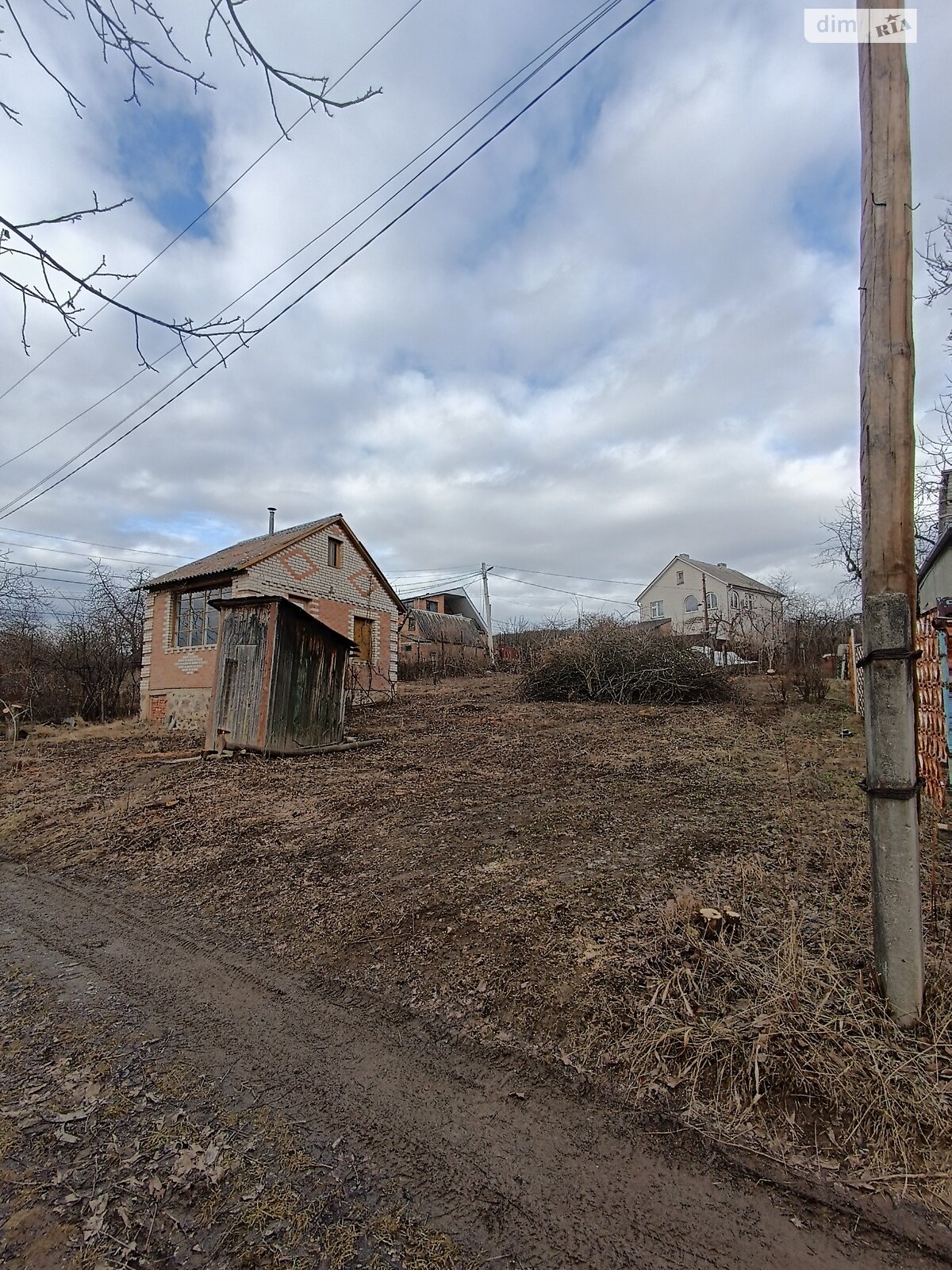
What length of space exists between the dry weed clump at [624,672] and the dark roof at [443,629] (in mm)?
20422

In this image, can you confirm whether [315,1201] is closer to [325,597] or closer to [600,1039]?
[600,1039]

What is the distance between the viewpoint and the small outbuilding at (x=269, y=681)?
29.6ft

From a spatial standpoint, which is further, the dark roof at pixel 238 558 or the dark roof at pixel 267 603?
the dark roof at pixel 238 558

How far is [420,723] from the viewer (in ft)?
39.7

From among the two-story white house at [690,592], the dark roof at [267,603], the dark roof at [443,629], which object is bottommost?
the dark roof at [267,603]

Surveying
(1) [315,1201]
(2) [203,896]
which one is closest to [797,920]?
(1) [315,1201]

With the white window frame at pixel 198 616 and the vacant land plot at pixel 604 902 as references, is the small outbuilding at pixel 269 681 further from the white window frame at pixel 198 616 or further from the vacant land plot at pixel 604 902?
the white window frame at pixel 198 616

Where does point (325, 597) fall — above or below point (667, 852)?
above

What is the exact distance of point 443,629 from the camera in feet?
129

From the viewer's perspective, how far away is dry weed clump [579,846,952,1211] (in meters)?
1.75

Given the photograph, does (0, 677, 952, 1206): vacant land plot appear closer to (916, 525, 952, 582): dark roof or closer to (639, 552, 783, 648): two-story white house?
(916, 525, 952, 582): dark roof

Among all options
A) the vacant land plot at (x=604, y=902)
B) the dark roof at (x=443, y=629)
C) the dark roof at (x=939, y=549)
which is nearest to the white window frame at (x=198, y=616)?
the vacant land plot at (x=604, y=902)

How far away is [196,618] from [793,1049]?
15.4 metres

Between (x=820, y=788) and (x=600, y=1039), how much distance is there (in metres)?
A: 4.26
